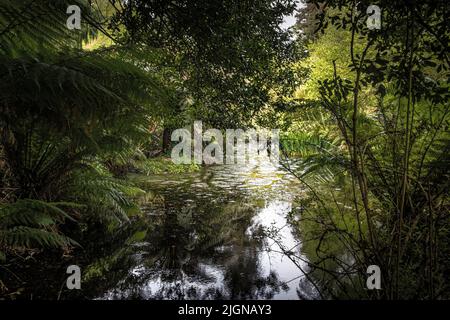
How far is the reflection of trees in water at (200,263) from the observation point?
232 centimetres

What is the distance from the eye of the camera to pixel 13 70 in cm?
162

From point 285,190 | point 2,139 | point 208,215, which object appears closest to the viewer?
point 2,139

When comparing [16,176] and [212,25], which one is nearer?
[212,25]

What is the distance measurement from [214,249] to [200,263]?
1.10 ft

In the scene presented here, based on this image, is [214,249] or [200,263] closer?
[200,263]

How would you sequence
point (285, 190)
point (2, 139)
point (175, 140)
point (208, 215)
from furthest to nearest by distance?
point (175, 140) < point (285, 190) < point (208, 215) < point (2, 139)

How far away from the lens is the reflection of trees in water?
232 cm

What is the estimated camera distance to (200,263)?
2.82 m

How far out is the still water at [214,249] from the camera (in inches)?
92.4

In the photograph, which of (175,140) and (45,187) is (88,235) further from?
(175,140)

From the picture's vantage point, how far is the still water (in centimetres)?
235

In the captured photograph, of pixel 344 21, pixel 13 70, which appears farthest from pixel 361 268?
pixel 13 70
